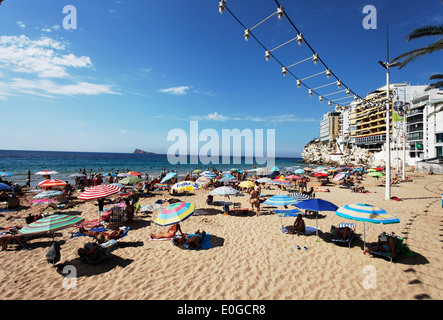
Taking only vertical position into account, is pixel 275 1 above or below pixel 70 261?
above

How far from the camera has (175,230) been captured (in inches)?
320

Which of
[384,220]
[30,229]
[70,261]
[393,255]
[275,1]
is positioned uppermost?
[275,1]

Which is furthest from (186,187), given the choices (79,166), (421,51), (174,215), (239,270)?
(79,166)

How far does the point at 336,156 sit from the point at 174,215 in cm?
8130

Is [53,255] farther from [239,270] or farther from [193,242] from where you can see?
[239,270]

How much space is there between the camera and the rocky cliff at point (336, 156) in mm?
63156

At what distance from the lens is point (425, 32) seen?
830 cm

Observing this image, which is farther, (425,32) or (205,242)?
(425,32)
